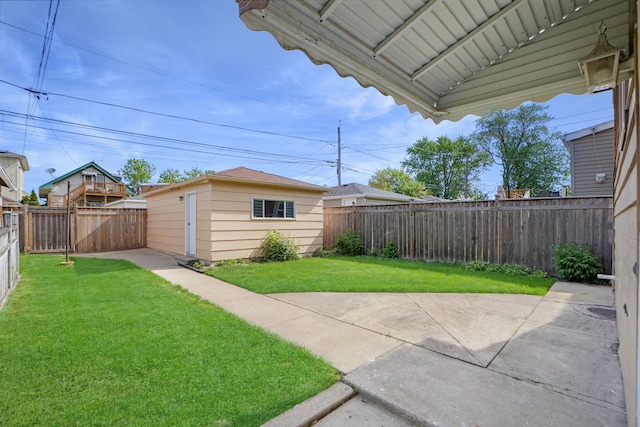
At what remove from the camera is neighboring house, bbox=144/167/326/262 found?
25.9 ft

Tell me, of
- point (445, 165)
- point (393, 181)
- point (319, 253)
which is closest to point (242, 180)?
point (319, 253)

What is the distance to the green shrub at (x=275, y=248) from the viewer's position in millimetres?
8742

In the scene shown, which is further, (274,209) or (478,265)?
(274,209)

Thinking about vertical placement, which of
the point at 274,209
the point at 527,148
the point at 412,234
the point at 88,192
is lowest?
the point at 412,234

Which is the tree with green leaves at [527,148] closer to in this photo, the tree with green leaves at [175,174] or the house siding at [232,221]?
the house siding at [232,221]

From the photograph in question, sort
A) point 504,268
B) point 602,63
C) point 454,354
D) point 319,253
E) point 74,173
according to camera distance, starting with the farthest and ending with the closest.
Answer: point 74,173, point 319,253, point 504,268, point 454,354, point 602,63

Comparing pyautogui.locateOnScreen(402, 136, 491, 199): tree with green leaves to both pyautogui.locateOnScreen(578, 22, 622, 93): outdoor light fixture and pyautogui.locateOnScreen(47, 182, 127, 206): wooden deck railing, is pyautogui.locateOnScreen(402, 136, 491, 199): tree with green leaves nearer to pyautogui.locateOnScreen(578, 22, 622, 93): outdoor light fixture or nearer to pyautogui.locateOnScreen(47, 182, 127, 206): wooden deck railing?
pyautogui.locateOnScreen(47, 182, 127, 206): wooden deck railing

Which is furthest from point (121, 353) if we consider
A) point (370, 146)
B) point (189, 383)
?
point (370, 146)

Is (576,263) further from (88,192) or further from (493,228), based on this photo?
(88,192)

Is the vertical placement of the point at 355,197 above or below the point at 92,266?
above

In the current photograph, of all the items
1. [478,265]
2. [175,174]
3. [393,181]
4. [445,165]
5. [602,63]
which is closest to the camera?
[602,63]

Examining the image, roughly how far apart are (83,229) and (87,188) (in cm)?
1477

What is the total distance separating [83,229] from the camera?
10.8 metres

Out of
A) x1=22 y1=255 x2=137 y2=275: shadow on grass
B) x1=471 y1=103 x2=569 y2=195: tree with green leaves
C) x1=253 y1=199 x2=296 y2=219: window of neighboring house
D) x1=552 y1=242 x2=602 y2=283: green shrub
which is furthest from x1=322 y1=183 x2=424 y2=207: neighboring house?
x1=471 y1=103 x2=569 y2=195: tree with green leaves
